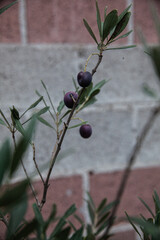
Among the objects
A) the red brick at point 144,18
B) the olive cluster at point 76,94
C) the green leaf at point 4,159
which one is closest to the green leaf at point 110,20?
the olive cluster at point 76,94

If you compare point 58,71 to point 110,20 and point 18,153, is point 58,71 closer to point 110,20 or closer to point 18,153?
point 110,20

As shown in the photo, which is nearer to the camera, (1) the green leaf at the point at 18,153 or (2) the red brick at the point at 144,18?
(1) the green leaf at the point at 18,153

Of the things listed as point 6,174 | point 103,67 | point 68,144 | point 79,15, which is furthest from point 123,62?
point 6,174

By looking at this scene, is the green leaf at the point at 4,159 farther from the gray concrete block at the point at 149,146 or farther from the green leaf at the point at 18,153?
the gray concrete block at the point at 149,146

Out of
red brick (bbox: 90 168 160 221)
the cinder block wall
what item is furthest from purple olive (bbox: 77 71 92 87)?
red brick (bbox: 90 168 160 221)

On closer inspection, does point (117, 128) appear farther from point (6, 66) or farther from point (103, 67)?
point (6, 66)

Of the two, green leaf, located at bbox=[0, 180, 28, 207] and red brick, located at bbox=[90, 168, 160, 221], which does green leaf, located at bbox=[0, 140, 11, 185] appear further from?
red brick, located at bbox=[90, 168, 160, 221]
